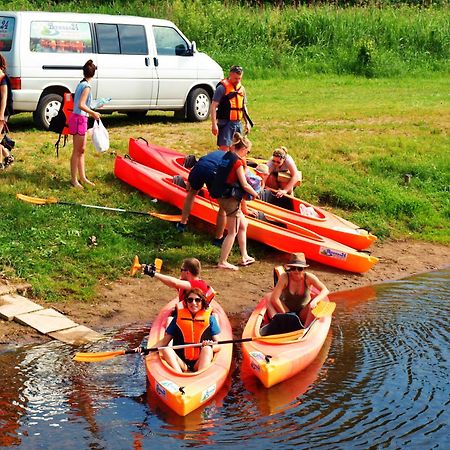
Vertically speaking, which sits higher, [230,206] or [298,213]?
[230,206]

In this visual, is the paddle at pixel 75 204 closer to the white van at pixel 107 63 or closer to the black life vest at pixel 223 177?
the black life vest at pixel 223 177

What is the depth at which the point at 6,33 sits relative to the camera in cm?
1577

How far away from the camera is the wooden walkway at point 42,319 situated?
32.6 feet

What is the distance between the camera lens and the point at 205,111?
60.3 ft

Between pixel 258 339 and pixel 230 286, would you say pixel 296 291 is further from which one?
pixel 230 286

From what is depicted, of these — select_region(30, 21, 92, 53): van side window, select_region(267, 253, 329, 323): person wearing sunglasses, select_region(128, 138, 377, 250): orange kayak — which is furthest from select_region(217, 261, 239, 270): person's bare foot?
select_region(30, 21, 92, 53): van side window

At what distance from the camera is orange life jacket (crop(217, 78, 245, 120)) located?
13914 mm

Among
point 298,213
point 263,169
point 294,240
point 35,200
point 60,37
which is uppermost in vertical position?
point 60,37

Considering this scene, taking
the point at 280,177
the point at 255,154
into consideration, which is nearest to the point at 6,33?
the point at 255,154

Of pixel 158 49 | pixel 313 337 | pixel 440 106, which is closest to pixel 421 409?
pixel 313 337

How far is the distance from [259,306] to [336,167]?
19.5ft

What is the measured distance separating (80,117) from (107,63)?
385 cm

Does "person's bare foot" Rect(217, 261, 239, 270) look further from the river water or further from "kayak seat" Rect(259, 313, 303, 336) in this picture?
"kayak seat" Rect(259, 313, 303, 336)

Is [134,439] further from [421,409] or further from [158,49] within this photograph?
[158,49]
